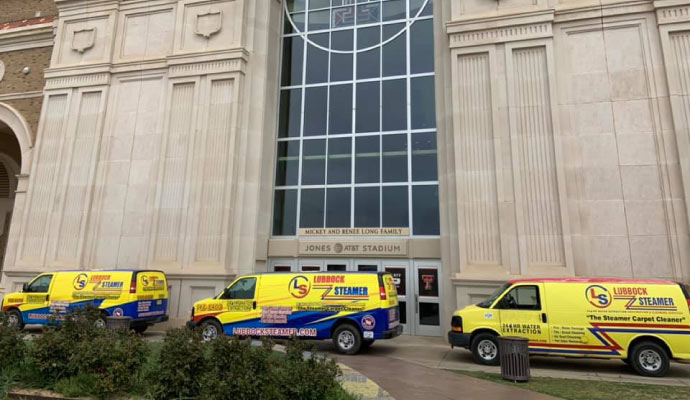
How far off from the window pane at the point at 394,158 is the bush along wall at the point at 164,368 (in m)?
9.58

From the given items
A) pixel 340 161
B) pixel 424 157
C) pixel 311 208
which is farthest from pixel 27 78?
pixel 424 157

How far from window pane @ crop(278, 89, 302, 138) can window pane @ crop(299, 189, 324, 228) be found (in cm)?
257

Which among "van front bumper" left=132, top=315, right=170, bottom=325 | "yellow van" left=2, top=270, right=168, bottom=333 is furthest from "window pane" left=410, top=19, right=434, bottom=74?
"van front bumper" left=132, top=315, right=170, bottom=325

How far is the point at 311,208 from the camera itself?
15.7 m

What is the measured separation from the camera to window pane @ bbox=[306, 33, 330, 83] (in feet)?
54.5

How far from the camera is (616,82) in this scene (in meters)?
12.6

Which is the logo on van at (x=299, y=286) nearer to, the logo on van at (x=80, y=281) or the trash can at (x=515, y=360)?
the trash can at (x=515, y=360)

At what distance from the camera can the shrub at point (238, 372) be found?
5152 mm

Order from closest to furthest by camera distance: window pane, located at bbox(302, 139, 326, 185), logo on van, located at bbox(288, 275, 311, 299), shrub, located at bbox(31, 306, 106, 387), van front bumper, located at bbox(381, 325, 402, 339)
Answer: shrub, located at bbox(31, 306, 106, 387)
van front bumper, located at bbox(381, 325, 402, 339)
logo on van, located at bbox(288, 275, 311, 299)
window pane, located at bbox(302, 139, 326, 185)

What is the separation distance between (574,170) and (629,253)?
275 cm

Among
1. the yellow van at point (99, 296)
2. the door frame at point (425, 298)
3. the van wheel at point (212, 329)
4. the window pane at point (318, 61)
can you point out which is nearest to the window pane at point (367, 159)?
the window pane at point (318, 61)

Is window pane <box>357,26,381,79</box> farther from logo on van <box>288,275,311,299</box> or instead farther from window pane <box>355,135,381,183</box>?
logo on van <box>288,275,311,299</box>

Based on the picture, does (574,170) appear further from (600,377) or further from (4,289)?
(4,289)

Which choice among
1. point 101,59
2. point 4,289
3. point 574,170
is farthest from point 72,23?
point 574,170
